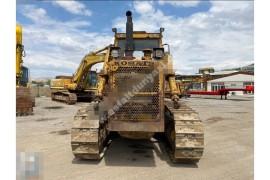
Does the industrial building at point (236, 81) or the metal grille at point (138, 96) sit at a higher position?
the industrial building at point (236, 81)

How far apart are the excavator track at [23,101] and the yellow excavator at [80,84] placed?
17.7 ft

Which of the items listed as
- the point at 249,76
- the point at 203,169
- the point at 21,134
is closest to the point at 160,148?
the point at 203,169

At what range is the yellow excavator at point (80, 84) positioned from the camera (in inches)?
704

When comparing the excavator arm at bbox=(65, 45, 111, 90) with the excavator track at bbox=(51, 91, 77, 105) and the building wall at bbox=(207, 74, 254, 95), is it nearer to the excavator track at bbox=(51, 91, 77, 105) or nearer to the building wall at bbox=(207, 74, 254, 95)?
the excavator track at bbox=(51, 91, 77, 105)

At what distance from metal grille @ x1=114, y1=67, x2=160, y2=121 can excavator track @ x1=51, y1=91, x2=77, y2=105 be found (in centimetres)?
1442

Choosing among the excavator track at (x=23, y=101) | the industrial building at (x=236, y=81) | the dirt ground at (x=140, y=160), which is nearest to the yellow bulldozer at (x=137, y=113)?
the dirt ground at (x=140, y=160)

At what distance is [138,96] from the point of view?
17.2ft

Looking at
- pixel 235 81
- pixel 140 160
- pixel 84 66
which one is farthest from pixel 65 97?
pixel 235 81

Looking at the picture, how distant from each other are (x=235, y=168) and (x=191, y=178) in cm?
118

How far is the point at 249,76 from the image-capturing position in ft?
144

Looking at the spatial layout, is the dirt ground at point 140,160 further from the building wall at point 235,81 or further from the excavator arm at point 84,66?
the building wall at point 235,81

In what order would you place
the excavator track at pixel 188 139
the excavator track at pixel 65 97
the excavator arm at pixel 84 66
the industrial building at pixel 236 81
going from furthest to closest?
the industrial building at pixel 236 81
the excavator track at pixel 65 97
the excavator arm at pixel 84 66
the excavator track at pixel 188 139

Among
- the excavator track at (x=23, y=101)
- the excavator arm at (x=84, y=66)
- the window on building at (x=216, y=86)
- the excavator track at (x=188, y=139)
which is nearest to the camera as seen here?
the excavator track at (x=188, y=139)

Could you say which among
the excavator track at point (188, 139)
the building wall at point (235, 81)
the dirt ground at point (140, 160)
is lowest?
the dirt ground at point (140, 160)
